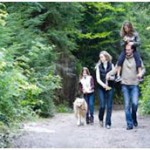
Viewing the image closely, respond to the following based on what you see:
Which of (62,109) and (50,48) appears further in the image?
(62,109)

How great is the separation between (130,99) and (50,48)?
6.33 metres

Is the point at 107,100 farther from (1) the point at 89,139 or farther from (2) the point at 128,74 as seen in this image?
(1) the point at 89,139

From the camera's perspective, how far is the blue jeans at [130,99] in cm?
972

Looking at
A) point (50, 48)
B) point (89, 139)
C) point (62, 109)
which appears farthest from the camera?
point (62, 109)

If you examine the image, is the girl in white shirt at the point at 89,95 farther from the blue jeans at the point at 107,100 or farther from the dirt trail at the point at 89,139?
the dirt trail at the point at 89,139

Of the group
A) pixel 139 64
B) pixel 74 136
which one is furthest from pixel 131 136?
pixel 139 64

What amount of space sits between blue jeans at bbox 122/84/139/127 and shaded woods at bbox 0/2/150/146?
1397 millimetres

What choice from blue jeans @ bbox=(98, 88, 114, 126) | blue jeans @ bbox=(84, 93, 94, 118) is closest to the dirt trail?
blue jeans @ bbox=(98, 88, 114, 126)

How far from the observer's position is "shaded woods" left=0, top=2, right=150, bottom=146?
8.30 metres

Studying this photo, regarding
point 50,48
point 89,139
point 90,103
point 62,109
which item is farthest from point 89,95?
point 62,109

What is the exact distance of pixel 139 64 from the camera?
987cm

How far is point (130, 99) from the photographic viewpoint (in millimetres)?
10031

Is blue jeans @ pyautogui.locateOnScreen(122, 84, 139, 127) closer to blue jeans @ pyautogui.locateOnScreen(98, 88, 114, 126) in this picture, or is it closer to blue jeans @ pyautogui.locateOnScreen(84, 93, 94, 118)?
blue jeans @ pyautogui.locateOnScreen(98, 88, 114, 126)

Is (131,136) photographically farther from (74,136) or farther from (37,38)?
(37,38)
